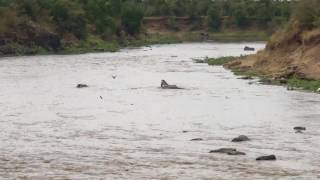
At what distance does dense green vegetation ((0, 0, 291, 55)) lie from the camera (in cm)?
9612

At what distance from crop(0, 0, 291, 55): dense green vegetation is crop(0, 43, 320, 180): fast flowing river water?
38.5 m

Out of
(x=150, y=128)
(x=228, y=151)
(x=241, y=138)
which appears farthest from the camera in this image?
(x=150, y=128)

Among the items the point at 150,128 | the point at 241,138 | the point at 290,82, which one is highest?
the point at 241,138

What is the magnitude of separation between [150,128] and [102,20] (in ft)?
294

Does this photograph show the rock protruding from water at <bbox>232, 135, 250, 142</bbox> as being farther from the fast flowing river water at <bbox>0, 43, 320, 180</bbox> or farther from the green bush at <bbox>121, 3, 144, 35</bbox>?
the green bush at <bbox>121, 3, 144, 35</bbox>

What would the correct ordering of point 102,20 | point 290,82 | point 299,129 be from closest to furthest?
1. point 299,129
2. point 290,82
3. point 102,20

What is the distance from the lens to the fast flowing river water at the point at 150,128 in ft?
73.9

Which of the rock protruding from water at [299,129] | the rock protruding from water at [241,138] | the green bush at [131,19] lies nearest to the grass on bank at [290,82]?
the rock protruding from water at [299,129]

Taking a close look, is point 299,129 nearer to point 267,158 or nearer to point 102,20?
point 267,158

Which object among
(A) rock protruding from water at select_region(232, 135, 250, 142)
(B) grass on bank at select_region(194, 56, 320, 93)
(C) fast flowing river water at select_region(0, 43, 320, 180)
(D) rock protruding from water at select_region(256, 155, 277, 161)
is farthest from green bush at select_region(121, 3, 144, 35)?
(D) rock protruding from water at select_region(256, 155, 277, 161)

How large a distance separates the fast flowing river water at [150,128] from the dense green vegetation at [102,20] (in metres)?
38.5

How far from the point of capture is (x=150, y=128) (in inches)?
1248

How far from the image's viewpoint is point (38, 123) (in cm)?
3288

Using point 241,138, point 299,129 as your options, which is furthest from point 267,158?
point 299,129
